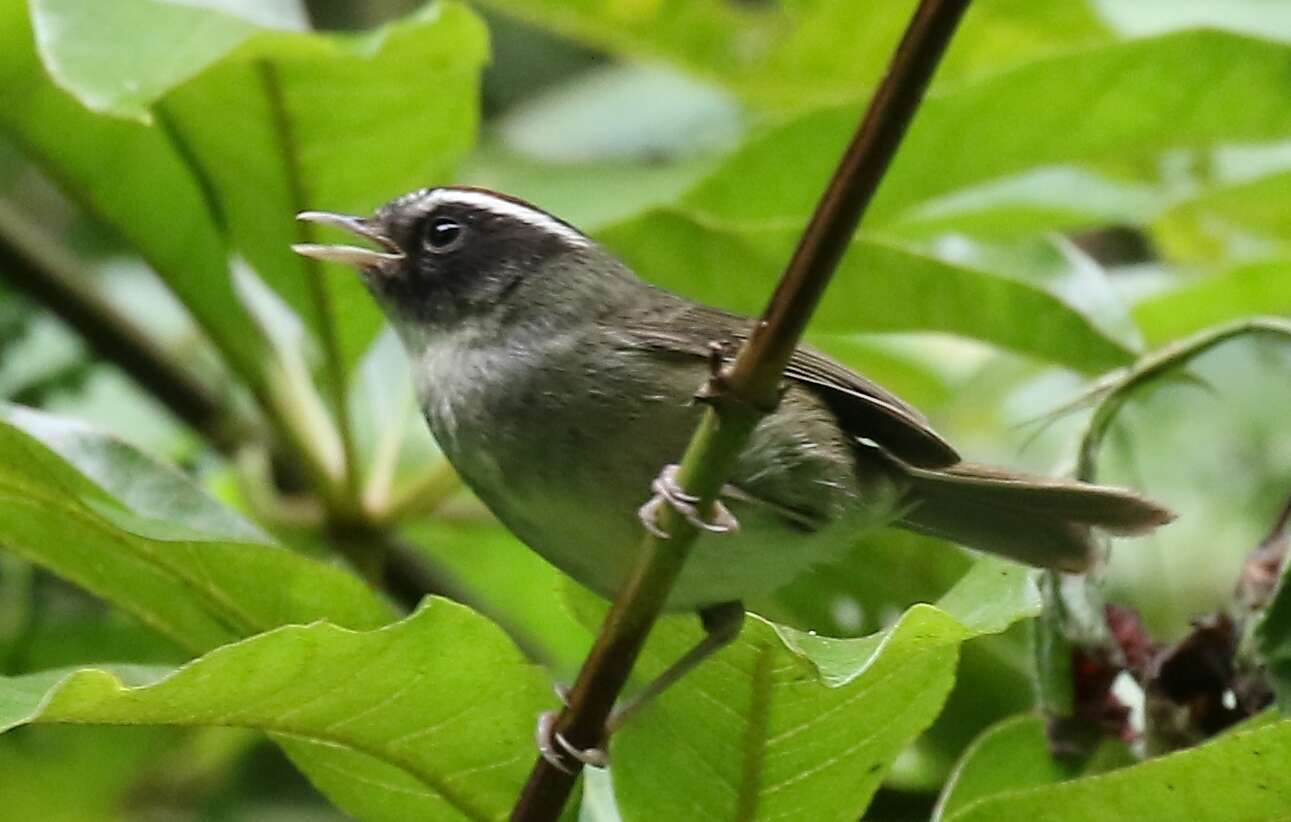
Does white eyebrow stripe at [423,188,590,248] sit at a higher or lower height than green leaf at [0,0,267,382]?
higher

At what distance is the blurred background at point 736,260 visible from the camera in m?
2.35

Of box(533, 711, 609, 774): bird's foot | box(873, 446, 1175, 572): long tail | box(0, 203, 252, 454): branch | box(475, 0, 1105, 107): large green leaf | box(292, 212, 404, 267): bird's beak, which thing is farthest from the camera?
box(475, 0, 1105, 107): large green leaf

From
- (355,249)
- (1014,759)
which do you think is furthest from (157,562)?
(1014,759)

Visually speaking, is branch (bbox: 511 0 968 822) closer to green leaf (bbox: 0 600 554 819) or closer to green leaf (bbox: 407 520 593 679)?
green leaf (bbox: 0 600 554 819)

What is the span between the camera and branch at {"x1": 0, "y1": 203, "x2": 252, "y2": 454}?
3109 mm

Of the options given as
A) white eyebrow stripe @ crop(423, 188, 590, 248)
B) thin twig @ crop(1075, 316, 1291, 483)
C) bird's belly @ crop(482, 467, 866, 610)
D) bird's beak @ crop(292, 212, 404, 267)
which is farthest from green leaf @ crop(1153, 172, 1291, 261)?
bird's beak @ crop(292, 212, 404, 267)

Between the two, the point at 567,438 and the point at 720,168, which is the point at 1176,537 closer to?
the point at 720,168

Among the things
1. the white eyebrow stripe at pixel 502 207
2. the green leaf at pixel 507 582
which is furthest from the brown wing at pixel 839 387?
the green leaf at pixel 507 582

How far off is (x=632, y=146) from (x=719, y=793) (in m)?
3.05

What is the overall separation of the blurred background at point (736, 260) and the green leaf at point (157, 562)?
1.17ft

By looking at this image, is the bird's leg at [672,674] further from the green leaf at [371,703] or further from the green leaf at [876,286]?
the green leaf at [876,286]

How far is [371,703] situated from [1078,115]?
1477 mm

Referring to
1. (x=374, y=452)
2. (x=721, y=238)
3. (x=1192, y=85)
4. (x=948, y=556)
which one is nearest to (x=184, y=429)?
(x=374, y=452)

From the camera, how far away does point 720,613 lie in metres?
1.91
